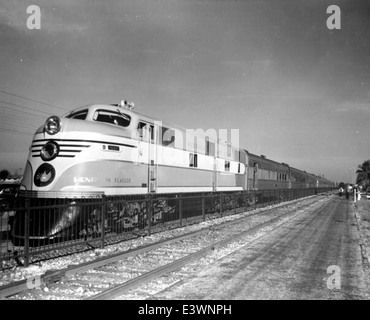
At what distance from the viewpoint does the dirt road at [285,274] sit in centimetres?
557

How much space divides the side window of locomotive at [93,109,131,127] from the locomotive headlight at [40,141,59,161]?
1.70m

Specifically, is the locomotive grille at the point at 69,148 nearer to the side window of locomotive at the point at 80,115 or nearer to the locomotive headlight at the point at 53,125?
the locomotive headlight at the point at 53,125

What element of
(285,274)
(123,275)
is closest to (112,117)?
(123,275)

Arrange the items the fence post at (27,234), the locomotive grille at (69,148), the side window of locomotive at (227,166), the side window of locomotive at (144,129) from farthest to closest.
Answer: the side window of locomotive at (227,166) < the side window of locomotive at (144,129) < the locomotive grille at (69,148) < the fence post at (27,234)

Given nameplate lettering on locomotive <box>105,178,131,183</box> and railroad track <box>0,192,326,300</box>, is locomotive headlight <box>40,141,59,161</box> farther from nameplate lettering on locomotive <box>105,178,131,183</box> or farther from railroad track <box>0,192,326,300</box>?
railroad track <box>0,192,326,300</box>

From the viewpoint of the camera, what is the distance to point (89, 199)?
362 inches

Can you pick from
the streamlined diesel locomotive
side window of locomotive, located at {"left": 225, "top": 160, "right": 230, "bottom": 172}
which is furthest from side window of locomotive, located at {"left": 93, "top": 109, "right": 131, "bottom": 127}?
side window of locomotive, located at {"left": 225, "top": 160, "right": 230, "bottom": 172}

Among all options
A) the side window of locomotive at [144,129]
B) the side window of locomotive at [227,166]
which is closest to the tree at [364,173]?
the side window of locomotive at [227,166]

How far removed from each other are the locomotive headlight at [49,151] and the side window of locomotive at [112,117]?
A: 1702 millimetres

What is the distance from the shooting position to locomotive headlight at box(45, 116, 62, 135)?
912cm

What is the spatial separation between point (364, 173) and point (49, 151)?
8509cm

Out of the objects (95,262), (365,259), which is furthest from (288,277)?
(95,262)

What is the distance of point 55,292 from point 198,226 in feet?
28.8
